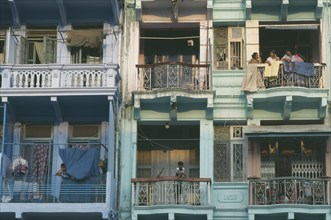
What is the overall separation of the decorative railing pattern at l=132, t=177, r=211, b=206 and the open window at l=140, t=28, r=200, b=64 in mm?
4641

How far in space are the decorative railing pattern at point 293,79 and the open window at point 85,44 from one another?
213 inches

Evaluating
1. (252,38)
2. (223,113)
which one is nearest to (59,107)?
Answer: (223,113)

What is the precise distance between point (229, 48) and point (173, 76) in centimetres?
234

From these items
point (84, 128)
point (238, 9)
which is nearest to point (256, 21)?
point (238, 9)

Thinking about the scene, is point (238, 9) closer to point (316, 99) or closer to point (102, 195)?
point (316, 99)

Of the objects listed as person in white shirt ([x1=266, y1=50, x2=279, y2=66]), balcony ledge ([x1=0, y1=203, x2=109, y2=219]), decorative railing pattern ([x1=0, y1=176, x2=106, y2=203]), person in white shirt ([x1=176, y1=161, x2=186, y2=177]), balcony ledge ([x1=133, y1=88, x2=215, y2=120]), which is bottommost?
balcony ledge ([x1=0, y1=203, x2=109, y2=219])

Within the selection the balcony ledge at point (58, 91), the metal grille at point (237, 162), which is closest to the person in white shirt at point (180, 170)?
the metal grille at point (237, 162)

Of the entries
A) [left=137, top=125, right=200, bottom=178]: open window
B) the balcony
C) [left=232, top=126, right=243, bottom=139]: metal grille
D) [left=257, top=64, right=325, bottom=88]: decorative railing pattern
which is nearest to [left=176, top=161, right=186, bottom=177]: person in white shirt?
[left=137, top=125, right=200, bottom=178]: open window

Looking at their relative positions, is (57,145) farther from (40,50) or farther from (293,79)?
(293,79)

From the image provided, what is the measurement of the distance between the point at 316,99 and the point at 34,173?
9.28 metres

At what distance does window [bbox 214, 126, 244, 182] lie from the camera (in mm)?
23984

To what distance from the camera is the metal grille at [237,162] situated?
78.6ft

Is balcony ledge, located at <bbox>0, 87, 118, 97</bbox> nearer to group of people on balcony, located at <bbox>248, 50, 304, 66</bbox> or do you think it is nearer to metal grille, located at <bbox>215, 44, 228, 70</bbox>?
metal grille, located at <bbox>215, 44, 228, 70</bbox>

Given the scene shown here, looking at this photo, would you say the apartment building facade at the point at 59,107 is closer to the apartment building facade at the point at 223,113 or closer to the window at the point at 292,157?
the apartment building facade at the point at 223,113
